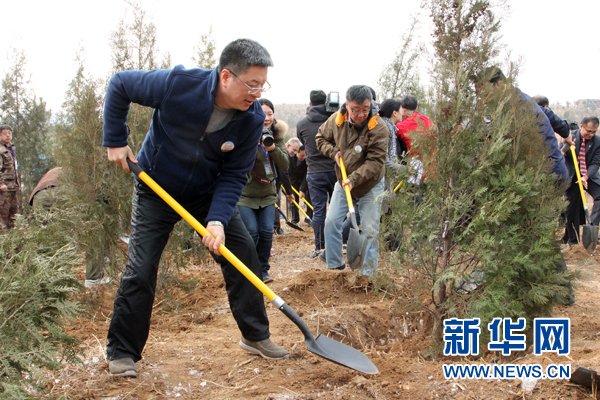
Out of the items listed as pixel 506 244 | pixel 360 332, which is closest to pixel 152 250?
pixel 360 332

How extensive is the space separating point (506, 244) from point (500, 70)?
4.31 ft

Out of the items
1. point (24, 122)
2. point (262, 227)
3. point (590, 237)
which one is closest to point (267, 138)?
point (262, 227)

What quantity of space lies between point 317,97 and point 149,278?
4915 mm

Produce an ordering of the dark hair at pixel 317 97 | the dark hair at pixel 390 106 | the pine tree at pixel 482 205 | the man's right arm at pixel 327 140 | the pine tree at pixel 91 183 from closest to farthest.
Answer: the pine tree at pixel 482 205, the pine tree at pixel 91 183, the man's right arm at pixel 327 140, the dark hair at pixel 390 106, the dark hair at pixel 317 97

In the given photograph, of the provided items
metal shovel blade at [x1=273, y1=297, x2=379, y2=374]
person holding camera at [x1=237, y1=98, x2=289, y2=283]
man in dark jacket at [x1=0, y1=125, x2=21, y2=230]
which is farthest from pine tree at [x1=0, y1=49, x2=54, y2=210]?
metal shovel blade at [x1=273, y1=297, x2=379, y2=374]

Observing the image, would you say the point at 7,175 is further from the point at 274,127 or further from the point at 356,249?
the point at 356,249

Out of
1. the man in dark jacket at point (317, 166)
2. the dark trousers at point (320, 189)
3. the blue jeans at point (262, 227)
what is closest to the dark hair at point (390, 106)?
the man in dark jacket at point (317, 166)

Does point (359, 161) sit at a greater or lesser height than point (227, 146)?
lesser

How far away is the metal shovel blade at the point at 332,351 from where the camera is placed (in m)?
2.74

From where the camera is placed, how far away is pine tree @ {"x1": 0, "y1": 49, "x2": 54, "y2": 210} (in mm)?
11805

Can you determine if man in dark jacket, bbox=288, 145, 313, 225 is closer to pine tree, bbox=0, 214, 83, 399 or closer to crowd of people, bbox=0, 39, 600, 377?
crowd of people, bbox=0, 39, 600, 377

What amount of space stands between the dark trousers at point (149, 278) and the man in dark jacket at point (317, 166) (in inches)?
137

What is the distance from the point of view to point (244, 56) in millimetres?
2723

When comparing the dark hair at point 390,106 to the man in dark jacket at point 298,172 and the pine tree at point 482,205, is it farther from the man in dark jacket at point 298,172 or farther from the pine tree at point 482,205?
the man in dark jacket at point 298,172
